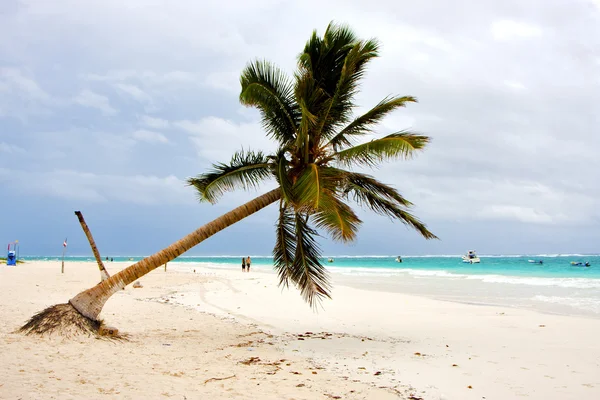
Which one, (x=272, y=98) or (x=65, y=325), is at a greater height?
(x=272, y=98)

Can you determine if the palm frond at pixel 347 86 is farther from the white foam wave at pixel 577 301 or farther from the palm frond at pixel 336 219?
the white foam wave at pixel 577 301

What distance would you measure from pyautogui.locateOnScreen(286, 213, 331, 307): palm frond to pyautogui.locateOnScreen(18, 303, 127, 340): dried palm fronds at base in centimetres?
351

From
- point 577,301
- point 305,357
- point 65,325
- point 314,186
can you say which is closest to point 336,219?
point 314,186

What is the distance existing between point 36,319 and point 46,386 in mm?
3396

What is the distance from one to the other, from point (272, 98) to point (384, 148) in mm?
2644

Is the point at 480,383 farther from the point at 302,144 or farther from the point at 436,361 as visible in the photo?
the point at 302,144

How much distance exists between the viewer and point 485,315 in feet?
41.4

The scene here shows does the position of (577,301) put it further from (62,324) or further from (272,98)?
(62,324)

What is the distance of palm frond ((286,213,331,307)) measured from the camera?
8172mm

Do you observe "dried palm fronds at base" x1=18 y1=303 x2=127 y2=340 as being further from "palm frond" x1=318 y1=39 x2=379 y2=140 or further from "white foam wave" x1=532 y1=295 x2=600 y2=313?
"white foam wave" x1=532 y1=295 x2=600 y2=313

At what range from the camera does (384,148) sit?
25.0 ft

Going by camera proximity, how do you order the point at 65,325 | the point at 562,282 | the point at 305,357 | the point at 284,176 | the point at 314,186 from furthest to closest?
the point at 562,282
the point at 284,176
the point at 65,325
the point at 305,357
the point at 314,186

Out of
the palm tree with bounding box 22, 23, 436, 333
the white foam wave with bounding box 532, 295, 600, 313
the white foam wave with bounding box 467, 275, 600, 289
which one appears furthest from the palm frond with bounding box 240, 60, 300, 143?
the white foam wave with bounding box 467, 275, 600, 289

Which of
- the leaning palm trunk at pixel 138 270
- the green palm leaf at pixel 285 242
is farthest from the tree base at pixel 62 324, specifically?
the green palm leaf at pixel 285 242
